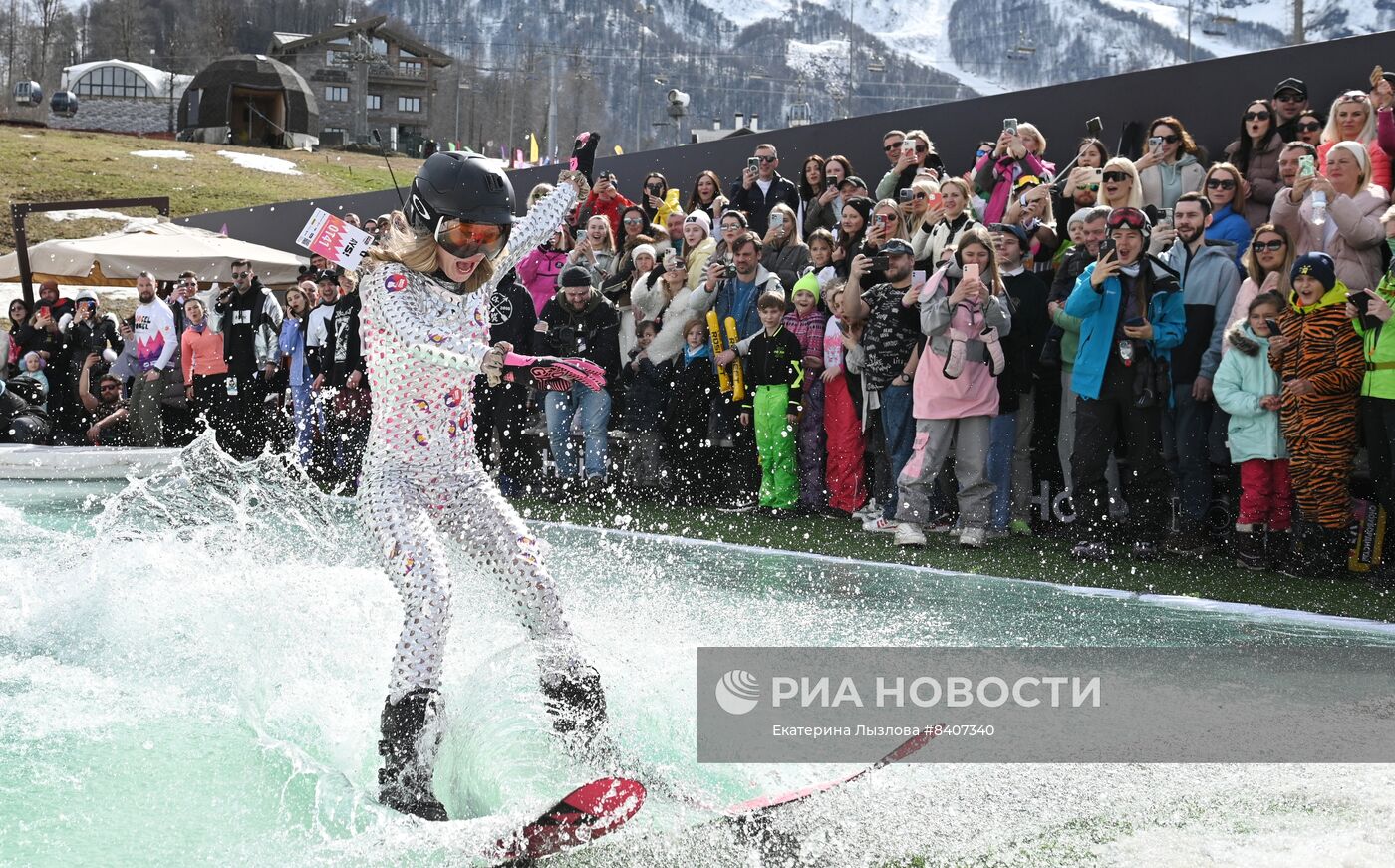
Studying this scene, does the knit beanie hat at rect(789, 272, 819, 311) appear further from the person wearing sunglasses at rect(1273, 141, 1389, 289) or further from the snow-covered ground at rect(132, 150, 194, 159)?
the snow-covered ground at rect(132, 150, 194, 159)

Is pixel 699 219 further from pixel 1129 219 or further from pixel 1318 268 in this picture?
pixel 1318 268

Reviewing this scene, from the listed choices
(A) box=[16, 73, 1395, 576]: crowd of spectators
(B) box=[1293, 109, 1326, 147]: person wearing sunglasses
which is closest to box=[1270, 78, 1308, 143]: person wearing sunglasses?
(A) box=[16, 73, 1395, 576]: crowd of spectators

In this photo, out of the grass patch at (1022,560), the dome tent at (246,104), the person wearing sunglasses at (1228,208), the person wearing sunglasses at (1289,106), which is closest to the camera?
the grass patch at (1022,560)

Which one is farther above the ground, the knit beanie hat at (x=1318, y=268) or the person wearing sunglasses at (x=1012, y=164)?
the person wearing sunglasses at (x=1012, y=164)

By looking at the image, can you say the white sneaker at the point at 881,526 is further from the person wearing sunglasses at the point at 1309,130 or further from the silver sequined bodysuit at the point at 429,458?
the silver sequined bodysuit at the point at 429,458

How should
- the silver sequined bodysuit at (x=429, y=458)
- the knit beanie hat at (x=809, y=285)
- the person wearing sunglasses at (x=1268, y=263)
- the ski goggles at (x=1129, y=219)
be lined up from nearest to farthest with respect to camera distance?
the silver sequined bodysuit at (x=429, y=458), the person wearing sunglasses at (x=1268, y=263), the ski goggles at (x=1129, y=219), the knit beanie hat at (x=809, y=285)

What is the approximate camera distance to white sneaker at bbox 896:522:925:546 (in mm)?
9312

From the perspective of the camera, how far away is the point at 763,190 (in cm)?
1334

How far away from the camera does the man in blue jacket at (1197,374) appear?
8.67 meters

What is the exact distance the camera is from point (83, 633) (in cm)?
695

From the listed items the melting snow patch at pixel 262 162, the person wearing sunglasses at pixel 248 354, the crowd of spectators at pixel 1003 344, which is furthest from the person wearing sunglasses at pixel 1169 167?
the melting snow patch at pixel 262 162

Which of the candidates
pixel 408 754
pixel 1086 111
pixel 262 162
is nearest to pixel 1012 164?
pixel 1086 111

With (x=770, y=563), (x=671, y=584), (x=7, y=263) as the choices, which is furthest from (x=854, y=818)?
(x=7, y=263)

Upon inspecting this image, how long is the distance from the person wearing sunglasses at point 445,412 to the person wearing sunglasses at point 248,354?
11.4m
